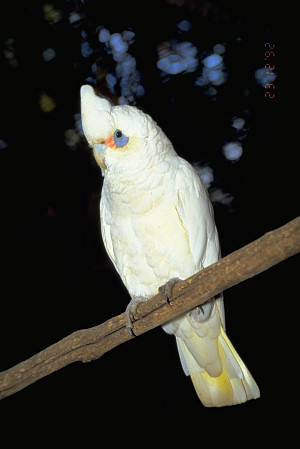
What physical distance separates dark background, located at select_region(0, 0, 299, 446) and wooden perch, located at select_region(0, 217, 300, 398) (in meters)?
1.77

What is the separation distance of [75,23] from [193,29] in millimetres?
871

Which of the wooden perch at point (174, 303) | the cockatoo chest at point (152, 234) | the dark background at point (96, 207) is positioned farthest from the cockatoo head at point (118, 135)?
the dark background at point (96, 207)

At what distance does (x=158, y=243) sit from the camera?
1497 mm

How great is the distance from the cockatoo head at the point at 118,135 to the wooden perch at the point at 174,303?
52 centimetres

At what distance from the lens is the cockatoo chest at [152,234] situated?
1.48 metres

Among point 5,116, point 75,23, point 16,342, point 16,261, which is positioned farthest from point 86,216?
point 75,23

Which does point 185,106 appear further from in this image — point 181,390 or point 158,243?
point 181,390

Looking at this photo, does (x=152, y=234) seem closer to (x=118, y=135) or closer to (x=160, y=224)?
(x=160, y=224)

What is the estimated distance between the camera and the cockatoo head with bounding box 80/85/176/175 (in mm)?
1370

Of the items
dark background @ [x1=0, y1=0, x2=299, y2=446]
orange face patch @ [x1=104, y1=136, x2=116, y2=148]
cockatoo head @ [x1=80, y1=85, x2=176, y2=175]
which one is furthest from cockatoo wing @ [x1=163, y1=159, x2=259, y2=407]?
dark background @ [x1=0, y1=0, x2=299, y2=446]

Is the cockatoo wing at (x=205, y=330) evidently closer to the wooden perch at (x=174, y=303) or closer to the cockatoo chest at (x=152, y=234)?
the cockatoo chest at (x=152, y=234)

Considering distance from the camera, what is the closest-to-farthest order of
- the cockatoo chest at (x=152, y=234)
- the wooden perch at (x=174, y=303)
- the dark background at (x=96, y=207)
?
the wooden perch at (x=174, y=303) < the cockatoo chest at (x=152, y=234) < the dark background at (x=96, y=207)

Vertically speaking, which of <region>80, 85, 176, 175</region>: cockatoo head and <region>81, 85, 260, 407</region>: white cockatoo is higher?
<region>80, 85, 176, 175</region>: cockatoo head

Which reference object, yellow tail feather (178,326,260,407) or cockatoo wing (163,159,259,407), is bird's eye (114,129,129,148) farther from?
yellow tail feather (178,326,260,407)
